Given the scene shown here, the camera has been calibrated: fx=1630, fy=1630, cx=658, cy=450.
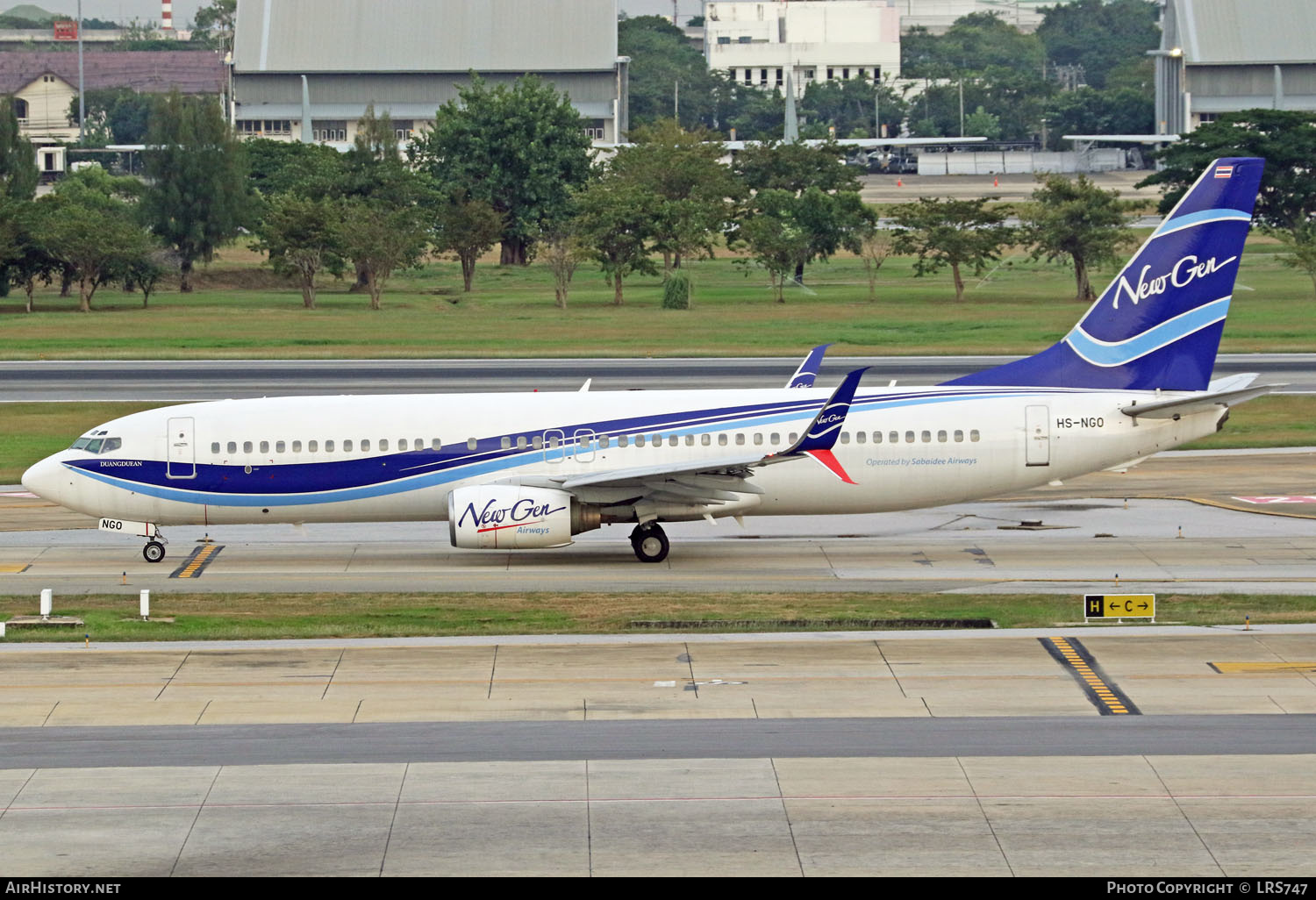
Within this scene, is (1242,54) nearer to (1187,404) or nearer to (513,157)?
(513,157)

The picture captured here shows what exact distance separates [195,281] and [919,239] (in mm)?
52415

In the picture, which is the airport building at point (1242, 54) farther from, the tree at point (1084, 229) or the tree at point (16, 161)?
the tree at point (16, 161)

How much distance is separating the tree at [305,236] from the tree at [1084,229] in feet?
Result: 146

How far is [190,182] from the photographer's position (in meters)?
121

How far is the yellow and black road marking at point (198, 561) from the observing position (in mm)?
37031

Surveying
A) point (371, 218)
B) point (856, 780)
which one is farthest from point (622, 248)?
point (856, 780)

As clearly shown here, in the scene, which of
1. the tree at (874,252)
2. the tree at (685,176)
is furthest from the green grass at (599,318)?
the tree at (685,176)

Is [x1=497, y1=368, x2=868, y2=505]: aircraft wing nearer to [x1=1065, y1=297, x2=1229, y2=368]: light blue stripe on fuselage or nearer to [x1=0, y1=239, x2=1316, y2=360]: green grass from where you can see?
[x1=1065, y1=297, x2=1229, y2=368]: light blue stripe on fuselage

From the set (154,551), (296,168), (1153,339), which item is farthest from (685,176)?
(154,551)

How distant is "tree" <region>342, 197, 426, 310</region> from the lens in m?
104

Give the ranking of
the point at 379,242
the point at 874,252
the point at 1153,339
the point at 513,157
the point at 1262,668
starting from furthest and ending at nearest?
the point at 874,252 → the point at 513,157 → the point at 379,242 → the point at 1153,339 → the point at 1262,668

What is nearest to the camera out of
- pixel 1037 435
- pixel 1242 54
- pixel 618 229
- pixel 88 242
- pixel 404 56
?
pixel 1037 435

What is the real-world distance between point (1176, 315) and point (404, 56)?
6535 inches

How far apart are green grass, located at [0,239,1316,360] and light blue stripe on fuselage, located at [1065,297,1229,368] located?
34.9 m
